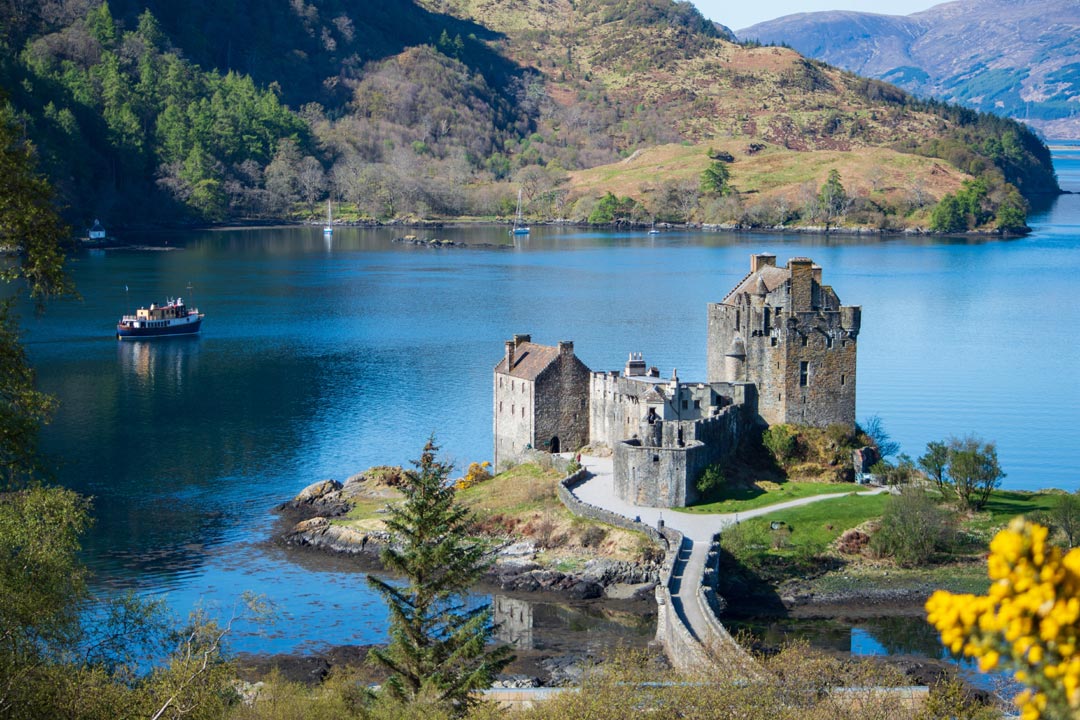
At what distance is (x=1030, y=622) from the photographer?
893cm

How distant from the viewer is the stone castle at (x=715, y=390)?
59.6 m

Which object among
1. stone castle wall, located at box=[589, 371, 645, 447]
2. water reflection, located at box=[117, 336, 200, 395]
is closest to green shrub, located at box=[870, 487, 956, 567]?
stone castle wall, located at box=[589, 371, 645, 447]

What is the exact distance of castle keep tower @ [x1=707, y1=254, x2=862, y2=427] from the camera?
64.1m

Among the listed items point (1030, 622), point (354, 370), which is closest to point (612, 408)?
point (354, 370)

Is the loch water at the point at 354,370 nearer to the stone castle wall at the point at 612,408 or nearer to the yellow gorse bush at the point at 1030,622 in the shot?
the stone castle wall at the point at 612,408

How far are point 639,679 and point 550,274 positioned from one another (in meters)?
138

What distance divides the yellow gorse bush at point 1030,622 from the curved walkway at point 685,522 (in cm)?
3563

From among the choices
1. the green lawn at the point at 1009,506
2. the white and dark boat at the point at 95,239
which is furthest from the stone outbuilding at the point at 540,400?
the white and dark boat at the point at 95,239

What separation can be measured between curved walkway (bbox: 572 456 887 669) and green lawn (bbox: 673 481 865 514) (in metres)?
0.43

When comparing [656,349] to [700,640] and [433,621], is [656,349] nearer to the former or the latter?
[700,640]

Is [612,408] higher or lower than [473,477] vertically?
higher

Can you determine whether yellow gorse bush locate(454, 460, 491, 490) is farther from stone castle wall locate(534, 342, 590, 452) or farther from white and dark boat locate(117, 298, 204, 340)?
white and dark boat locate(117, 298, 204, 340)

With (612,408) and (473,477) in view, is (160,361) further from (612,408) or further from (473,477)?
(612,408)

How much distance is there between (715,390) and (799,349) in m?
4.20
